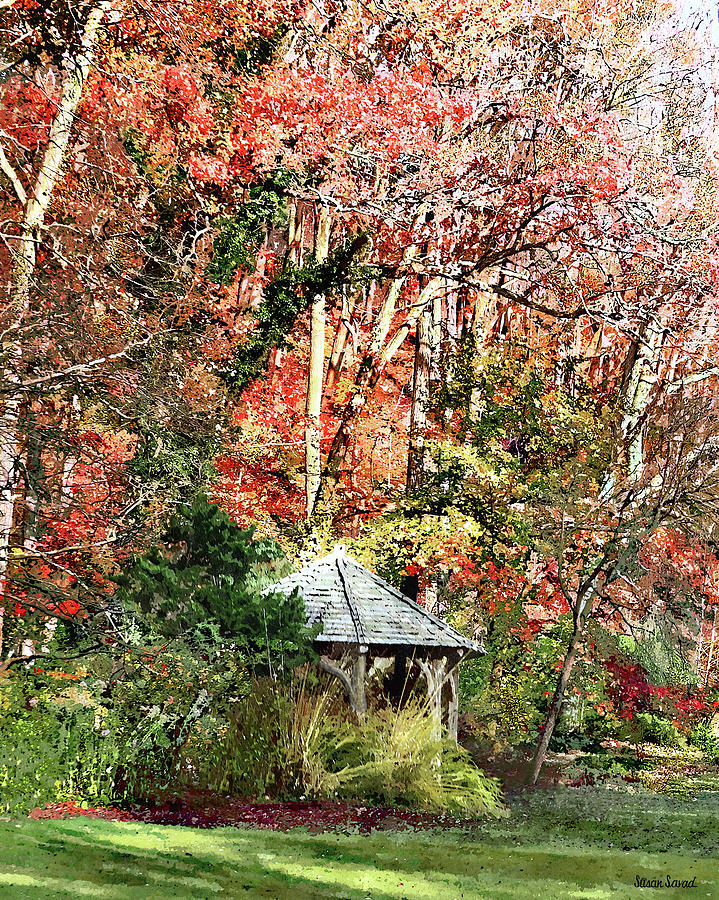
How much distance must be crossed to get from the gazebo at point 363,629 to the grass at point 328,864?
2.53 metres

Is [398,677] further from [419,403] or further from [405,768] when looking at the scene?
[419,403]

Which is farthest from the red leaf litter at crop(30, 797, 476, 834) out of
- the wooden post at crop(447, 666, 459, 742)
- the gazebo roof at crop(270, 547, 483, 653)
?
the wooden post at crop(447, 666, 459, 742)

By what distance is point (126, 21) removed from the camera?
48.2 feet

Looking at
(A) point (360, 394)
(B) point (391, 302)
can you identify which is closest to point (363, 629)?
(A) point (360, 394)

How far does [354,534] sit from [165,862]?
47.1ft

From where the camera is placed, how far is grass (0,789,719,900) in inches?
241

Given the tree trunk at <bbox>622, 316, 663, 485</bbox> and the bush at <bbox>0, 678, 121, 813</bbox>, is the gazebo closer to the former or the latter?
the bush at <bbox>0, 678, 121, 813</bbox>

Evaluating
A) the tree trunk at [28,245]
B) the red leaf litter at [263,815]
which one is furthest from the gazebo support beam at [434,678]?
the tree trunk at [28,245]

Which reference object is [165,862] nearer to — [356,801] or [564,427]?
[356,801]

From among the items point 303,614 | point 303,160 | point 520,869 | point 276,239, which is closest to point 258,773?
point 303,614
